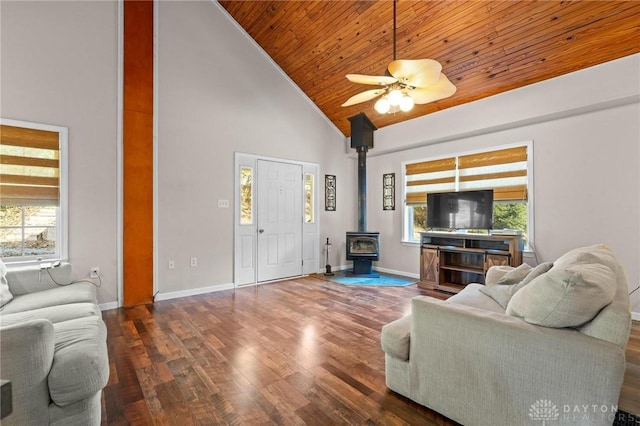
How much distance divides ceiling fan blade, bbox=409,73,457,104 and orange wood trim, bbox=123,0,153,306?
3.46m

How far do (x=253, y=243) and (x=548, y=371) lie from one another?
428 cm

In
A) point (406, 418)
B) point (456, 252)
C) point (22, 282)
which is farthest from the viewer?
point (456, 252)

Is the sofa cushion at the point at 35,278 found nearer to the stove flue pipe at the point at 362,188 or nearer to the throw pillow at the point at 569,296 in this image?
the throw pillow at the point at 569,296

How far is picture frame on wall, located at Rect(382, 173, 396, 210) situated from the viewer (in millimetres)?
5820

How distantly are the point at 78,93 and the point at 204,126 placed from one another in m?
1.51

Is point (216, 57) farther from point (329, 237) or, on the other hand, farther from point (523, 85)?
point (523, 85)

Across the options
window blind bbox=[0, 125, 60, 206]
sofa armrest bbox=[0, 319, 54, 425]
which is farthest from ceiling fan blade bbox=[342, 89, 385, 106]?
window blind bbox=[0, 125, 60, 206]

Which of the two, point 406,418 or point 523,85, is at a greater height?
point 523,85

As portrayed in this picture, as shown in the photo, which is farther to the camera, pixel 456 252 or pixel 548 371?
pixel 456 252

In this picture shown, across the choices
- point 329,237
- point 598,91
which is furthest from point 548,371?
point 329,237

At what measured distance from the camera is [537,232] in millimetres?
4016

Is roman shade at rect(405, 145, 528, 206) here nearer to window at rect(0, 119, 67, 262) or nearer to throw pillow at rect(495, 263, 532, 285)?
throw pillow at rect(495, 263, 532, 285)

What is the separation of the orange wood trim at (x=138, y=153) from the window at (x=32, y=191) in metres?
0.65

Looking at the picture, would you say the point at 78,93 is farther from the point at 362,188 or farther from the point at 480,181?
the point at 480,181
